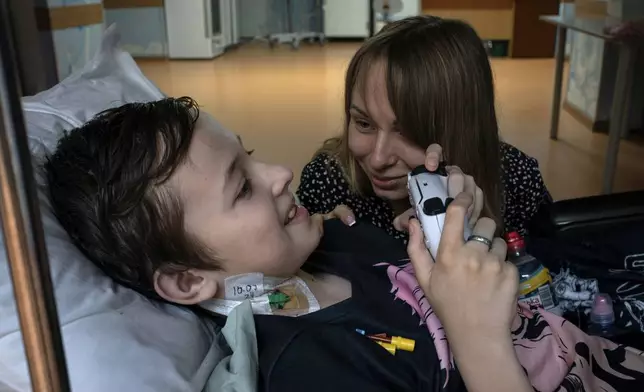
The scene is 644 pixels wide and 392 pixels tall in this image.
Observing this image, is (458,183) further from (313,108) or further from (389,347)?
(313,108)

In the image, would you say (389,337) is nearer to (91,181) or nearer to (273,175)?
(273,175)

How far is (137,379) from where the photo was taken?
26.5 inches

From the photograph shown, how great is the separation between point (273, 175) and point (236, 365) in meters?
0.26

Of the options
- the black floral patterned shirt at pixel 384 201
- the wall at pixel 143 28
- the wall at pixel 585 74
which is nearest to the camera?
the black floral patterned shirt at pixel 384 201

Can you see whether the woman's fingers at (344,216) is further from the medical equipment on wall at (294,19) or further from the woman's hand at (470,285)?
the medical equipment on wall at (294,19)

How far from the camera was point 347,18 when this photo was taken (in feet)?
22.2

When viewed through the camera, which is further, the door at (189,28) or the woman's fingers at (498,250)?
the door at (189,28)

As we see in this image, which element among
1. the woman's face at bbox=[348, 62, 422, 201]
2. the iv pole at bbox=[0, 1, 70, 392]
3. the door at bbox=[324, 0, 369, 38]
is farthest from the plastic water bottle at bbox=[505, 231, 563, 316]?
the door at bbox=[324, 0, 369, 38]

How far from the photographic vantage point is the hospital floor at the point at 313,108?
3041 millimetres

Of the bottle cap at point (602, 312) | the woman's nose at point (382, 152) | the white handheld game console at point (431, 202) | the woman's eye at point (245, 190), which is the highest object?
the white handheld game console at point (431, 202)

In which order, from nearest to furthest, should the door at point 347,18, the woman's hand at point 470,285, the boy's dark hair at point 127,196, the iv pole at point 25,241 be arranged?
1. the iv pole at point 25,241
2. the woman's hand at point 470,285
3. the boy's dark hair at point 127,196
4. the door at point 347,18

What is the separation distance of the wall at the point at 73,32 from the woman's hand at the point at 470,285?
69.2 inches

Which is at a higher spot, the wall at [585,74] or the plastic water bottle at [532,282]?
the plastic water bottle at [532,282]

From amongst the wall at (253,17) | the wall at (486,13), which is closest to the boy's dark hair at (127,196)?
the wall at (486,13)
